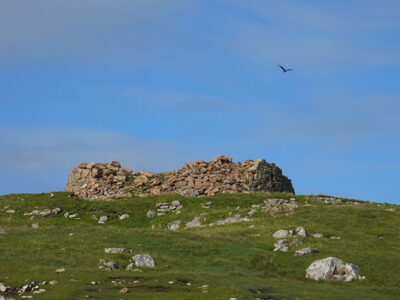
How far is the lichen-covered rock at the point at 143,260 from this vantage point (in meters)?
47.4

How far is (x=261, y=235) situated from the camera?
192 feet

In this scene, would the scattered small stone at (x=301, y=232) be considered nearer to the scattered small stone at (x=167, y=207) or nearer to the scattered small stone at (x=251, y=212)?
the scattered small stone at (x=251, y=212)

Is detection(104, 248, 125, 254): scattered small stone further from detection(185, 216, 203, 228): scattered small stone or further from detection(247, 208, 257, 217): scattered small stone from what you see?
detection(247, 208, 257, 217): scattered small stone

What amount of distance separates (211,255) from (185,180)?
3547cm

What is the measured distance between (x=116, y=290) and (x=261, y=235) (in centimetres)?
2240

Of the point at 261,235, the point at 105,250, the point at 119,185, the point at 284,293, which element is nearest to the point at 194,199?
the point at 119,185

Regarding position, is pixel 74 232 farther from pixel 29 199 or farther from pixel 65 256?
pixel 29 199

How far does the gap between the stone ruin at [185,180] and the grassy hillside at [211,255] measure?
374 inches

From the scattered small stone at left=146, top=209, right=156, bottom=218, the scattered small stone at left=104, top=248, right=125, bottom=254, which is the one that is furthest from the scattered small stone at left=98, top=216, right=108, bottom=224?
the scattered small stone at left=104, top=248, right=125, bottom=254

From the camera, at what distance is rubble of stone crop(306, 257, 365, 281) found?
47.3 metres

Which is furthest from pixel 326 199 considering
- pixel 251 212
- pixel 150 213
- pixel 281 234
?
pixel 281 234

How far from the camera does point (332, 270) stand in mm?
47562

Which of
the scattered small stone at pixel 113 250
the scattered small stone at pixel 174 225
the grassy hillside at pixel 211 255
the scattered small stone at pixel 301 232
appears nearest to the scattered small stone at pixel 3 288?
the grassy hillside at pixel 211 255

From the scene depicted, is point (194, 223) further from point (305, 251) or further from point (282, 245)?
point (305, 251)
